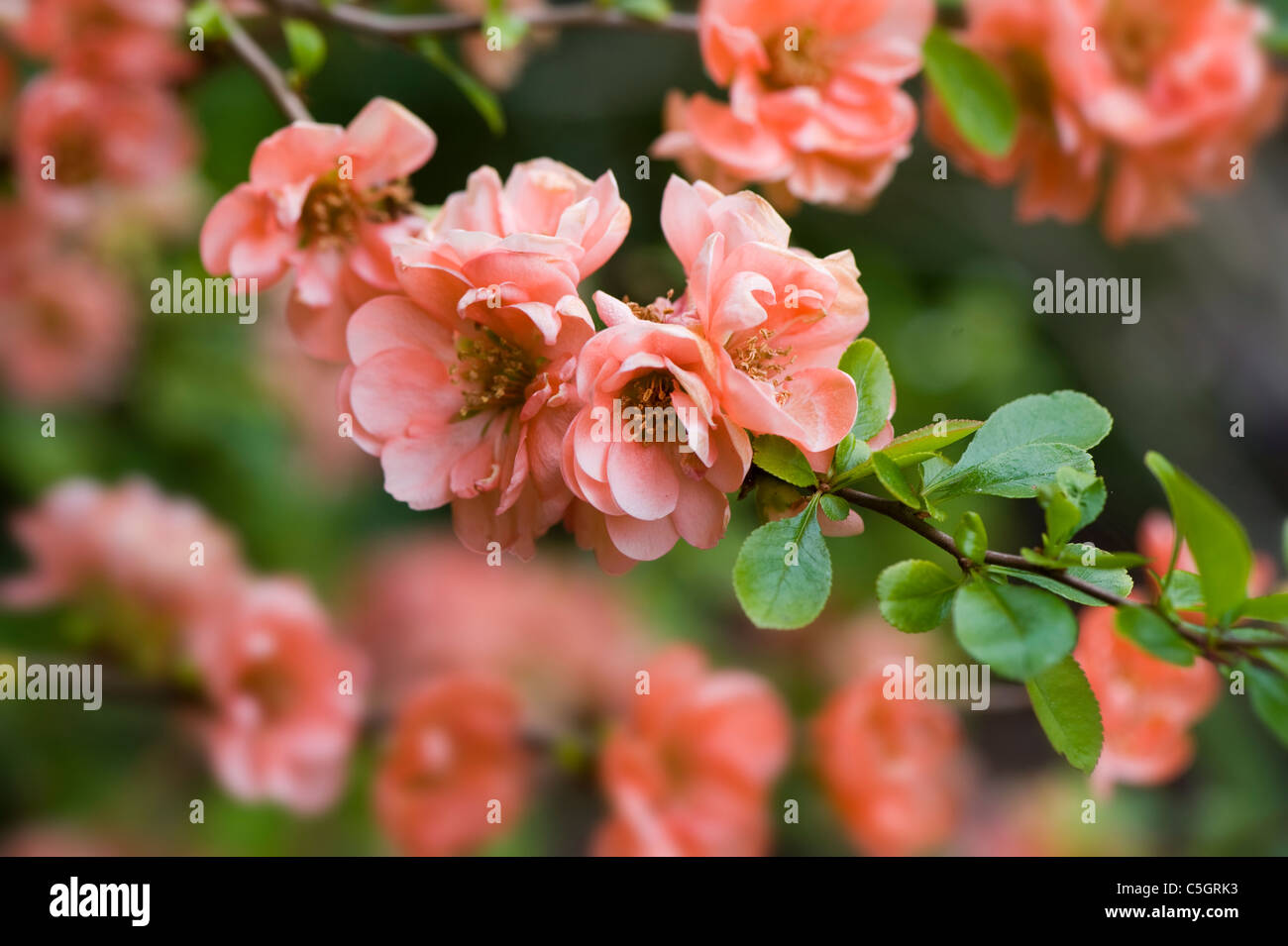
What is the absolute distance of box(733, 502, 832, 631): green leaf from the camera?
0.32 metres

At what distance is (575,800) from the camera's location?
980mm

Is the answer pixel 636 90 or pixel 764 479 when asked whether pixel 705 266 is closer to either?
pixel 764 479

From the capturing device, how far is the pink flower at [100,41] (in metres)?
0.67

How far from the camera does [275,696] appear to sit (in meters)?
0.72

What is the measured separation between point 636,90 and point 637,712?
29.3 inches

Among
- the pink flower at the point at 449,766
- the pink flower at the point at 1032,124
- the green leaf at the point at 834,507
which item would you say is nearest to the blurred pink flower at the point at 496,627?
the pink flower at the point at 449,766

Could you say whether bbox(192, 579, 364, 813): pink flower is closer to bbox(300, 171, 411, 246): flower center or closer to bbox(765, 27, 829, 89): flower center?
bbox(300, 171, 411, 246): flower center

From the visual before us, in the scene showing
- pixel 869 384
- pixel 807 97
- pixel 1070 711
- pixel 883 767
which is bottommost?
pixel 883 767

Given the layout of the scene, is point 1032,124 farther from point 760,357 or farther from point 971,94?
point 760,357

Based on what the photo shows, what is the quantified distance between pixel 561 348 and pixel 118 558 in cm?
55

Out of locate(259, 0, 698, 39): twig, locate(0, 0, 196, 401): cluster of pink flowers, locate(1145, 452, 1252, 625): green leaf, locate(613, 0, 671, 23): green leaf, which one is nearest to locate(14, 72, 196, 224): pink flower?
locate(0, 0, 196, 401): cluster of pink flowers

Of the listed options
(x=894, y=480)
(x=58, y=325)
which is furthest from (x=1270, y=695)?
(x=58, y=325)

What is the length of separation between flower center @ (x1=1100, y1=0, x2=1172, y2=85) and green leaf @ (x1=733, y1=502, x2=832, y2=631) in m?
0.47

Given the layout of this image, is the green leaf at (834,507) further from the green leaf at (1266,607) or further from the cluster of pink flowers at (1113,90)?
the cluster of pink flowers at (1113,90)
